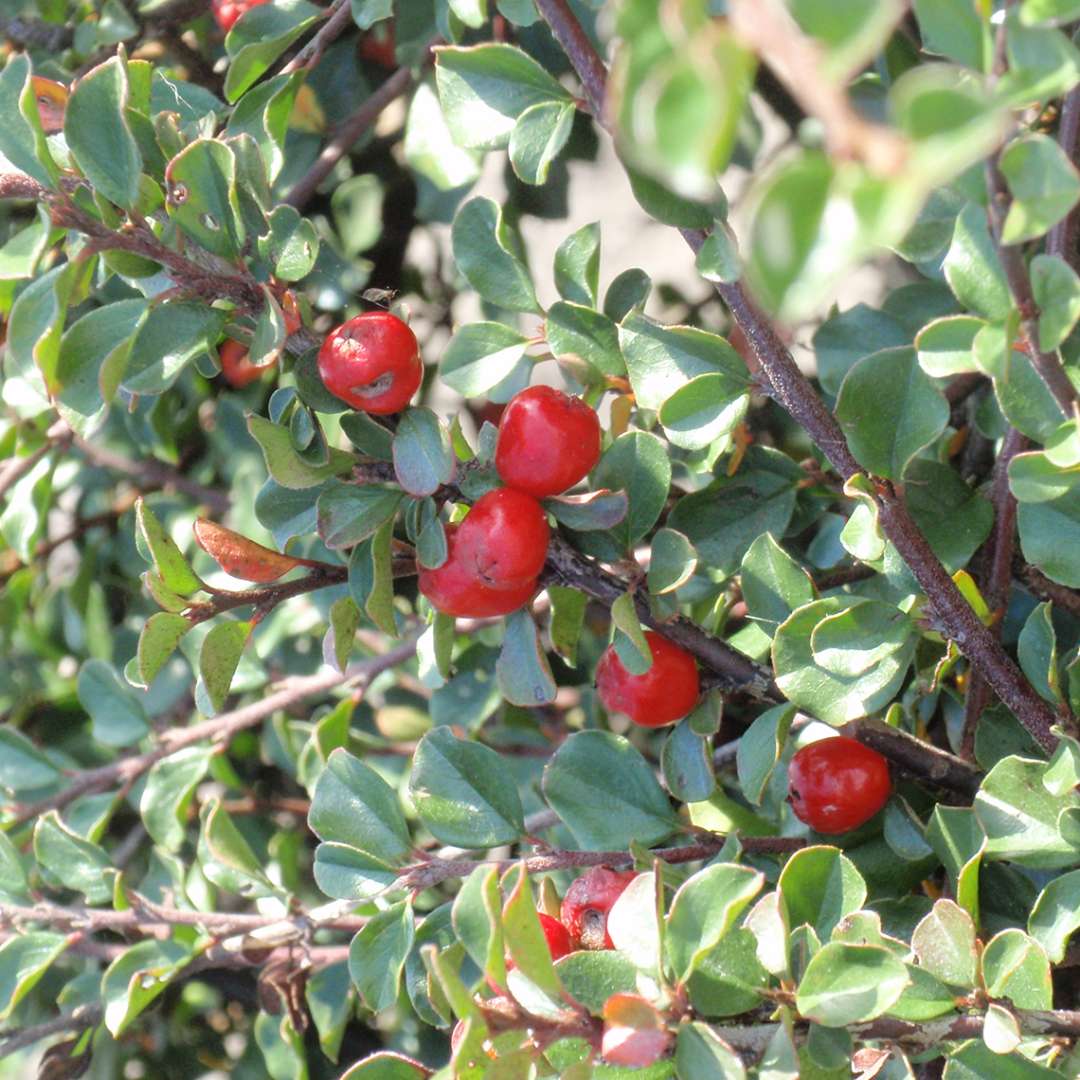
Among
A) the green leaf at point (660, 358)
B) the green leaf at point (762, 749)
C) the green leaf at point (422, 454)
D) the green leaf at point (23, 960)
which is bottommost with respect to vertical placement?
the green leaf at point (23, 960)

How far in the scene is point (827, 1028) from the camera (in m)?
0.65

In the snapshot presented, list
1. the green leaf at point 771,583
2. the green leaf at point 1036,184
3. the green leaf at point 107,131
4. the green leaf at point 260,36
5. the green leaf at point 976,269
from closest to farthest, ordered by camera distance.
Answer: the green leaf at point 1036,184
the green leaf at point 976,269
the green leaf at point 107,131
the green leaf at point 771,583
the green leaf at point 260,36

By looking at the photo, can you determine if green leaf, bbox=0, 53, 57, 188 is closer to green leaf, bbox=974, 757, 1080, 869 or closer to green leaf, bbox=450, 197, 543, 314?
green leaf, bbox=450, 197, 543, 314

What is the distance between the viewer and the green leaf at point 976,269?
23.5 inches

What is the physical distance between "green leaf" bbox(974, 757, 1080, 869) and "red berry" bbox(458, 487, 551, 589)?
30 cm

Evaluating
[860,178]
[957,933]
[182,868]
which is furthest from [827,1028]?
[182,868]

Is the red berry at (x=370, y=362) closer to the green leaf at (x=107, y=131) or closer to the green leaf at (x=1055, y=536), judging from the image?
the green leaf at (x=107, y=131)

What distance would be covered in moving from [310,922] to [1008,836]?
0.55 m

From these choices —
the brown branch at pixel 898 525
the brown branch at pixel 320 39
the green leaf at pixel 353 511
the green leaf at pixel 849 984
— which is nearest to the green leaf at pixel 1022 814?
the brown branch at pixel 898 525

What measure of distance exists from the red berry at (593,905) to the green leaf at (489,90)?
19.0 inches

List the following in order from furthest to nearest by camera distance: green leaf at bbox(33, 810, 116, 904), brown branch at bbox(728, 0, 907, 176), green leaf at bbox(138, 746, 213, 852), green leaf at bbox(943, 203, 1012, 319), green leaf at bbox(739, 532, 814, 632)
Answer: green leaf at bbox(138, 746, 213, 852)
green leaf at bbox(33, 810, 116, 904)
green leaf at bbox(739, 532, 814, 632)
green leaf at bbox(943, 203, 1012, 319)
brown branch at bbox(728, 0, 907, 176)

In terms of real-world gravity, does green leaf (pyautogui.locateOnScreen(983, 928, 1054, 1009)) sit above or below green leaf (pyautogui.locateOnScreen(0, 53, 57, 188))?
below

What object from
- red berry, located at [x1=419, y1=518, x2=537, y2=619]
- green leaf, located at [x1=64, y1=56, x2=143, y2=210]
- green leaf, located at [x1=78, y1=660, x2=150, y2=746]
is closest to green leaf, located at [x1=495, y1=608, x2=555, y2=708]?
red berry, located at [x1=419, y1=518, x2=537, y2=619]

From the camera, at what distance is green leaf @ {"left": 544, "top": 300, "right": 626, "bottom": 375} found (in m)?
0.87
